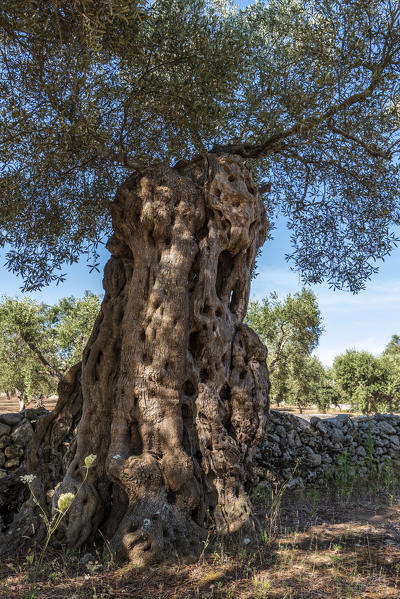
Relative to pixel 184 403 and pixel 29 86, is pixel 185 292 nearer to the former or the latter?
pixel 184 403

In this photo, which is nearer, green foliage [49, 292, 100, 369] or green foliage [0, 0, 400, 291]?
green foliage [0, 0, 400, 291]

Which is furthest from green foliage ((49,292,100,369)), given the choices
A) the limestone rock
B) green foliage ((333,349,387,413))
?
green foliage ((333,349,387,413))

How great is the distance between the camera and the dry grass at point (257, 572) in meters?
3.81

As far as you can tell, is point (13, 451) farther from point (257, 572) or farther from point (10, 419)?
point (257, 572)

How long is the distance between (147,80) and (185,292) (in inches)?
152

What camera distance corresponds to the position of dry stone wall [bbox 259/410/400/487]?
9.34m

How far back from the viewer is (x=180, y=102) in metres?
7.45

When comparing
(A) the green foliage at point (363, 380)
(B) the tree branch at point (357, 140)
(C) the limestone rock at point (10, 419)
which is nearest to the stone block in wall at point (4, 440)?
(C) the limestone rock at point (10, 419)

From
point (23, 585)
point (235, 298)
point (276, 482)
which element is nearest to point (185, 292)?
point (235, 298)

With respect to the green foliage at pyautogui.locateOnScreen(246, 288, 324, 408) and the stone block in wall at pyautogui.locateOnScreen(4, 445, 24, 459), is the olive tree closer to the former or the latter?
the stone block in wall at pyautogui.locateOnScreen(4, 445, 24, 459)

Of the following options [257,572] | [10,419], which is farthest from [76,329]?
[257,572]

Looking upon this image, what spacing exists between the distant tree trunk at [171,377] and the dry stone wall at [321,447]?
137 inches

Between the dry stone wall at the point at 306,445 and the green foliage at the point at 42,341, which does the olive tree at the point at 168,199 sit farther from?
the green foliage at the point at 42,341

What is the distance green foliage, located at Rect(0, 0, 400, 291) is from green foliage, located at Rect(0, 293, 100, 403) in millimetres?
12953
